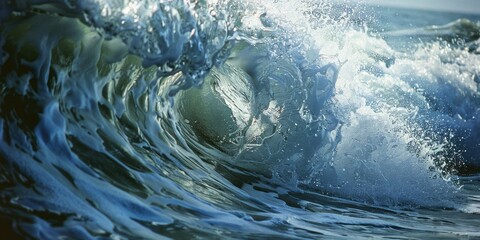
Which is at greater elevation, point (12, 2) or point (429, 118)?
point (429, 118)

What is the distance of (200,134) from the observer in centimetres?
506

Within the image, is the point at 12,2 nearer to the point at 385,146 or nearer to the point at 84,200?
the point at 84,200

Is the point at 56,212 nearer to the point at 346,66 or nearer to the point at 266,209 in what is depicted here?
the point at 266,209

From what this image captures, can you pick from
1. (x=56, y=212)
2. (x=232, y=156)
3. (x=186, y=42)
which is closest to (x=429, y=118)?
(x=232, y=156)

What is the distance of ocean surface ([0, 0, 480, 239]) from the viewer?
2881 millimetres

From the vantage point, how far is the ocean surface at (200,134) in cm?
288

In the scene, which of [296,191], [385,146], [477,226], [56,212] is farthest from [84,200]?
[385,146]

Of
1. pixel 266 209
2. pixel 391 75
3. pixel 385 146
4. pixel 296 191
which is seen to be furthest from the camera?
pixel 391 75

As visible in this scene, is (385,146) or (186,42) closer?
(186,42)

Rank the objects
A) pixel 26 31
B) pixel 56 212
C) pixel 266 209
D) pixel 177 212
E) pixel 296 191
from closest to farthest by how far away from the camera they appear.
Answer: pixel 56 212, pixel 177 212, pixel 26 31, pixel 266 209, pixel 296 191

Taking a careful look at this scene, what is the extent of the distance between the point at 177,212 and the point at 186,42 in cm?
119

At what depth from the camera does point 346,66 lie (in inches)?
220

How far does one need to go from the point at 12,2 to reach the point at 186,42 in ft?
3.43

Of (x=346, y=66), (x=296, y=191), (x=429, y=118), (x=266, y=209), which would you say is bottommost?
(x=266, y=209)
